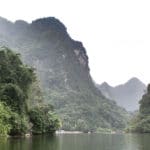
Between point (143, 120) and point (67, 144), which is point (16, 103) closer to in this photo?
point (67, 144)

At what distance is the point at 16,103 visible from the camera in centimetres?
6744

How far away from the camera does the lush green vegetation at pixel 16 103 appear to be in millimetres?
62906

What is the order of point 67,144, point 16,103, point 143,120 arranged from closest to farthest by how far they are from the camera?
point 67,144
point 16,103
point 143,120

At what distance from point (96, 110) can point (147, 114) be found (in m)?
67.1

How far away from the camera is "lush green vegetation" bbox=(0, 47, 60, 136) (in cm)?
6291

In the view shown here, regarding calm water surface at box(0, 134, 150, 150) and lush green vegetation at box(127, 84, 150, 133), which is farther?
lush green vegetation at box(127, 84, 150, 133)

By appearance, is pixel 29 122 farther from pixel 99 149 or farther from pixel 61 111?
pixel 61 111

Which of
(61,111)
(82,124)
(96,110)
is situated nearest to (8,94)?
(82,124)

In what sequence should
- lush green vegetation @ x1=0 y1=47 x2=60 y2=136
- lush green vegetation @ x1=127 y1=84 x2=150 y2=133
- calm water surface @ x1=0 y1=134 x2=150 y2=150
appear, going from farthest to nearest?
lush green vegetation @ x1=127 y1=84 x2=150 y2=133 → lush green vegetation @ x1=0 y1=47 x2=60 y2=136 → calm water surface @ x1=0 y1=134 x2=150 y2=150

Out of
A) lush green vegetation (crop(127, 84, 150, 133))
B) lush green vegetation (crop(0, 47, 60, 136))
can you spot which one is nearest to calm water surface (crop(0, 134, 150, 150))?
lush green vegetation (crop(0, 47, 60, 136))

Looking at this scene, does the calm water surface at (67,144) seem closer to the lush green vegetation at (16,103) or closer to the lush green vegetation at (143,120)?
the lush green vegetation at (16,103)

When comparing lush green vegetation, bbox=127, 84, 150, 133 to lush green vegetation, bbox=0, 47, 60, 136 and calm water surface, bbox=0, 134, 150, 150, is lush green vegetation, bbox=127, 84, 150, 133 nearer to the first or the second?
lush green vegetation, bbox=0, 47, 60, 136

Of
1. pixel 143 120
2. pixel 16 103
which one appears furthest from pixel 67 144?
pixel 143 120

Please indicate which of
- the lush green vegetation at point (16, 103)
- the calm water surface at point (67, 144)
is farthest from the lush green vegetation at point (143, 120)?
the calm water surface at point (67, 144)
